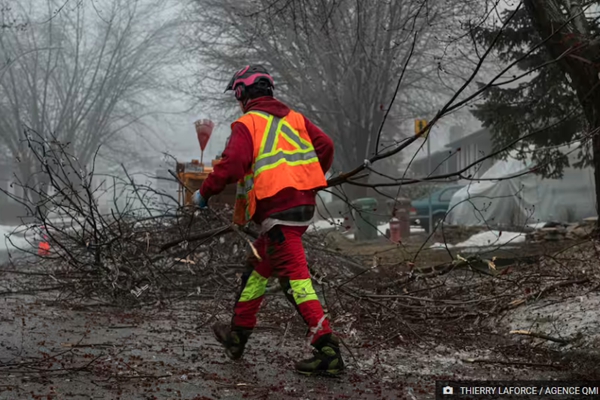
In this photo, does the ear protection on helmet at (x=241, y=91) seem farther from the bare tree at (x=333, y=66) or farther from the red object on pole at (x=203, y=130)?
the bare tree at (x=333, y=66)

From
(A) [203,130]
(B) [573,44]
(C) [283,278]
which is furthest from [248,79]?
(A) [203,130]

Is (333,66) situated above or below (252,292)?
above

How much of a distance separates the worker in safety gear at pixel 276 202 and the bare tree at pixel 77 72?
28732 mm

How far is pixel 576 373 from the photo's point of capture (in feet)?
13.6

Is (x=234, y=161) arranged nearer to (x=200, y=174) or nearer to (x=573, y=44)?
(x=573, y=44)

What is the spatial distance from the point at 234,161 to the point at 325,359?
50.6 inches

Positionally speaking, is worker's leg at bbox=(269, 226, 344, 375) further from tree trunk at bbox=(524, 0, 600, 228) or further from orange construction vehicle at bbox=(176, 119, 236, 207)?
orange construction vehicle at bbox=(176, 119, 236, 207)

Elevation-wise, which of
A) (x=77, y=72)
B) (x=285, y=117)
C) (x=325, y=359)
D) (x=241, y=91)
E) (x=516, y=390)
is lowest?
(x=516, y=390)

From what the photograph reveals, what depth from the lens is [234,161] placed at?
13.1ft

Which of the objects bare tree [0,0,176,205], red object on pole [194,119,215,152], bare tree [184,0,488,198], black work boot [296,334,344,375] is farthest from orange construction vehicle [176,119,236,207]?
bare tree [0,0,176,205]

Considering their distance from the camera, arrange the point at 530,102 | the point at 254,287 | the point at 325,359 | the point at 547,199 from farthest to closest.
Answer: the point at 547,199
the point at 530,102
the point at 254,287
the point at 325,359

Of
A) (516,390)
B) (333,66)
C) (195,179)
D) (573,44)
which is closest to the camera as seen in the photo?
(516,390)

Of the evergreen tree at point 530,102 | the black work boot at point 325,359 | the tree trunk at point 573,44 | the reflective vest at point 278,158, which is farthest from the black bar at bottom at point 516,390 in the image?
the evergreen tree at point 530,102

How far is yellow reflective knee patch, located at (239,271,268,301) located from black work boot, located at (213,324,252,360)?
0.69ft
